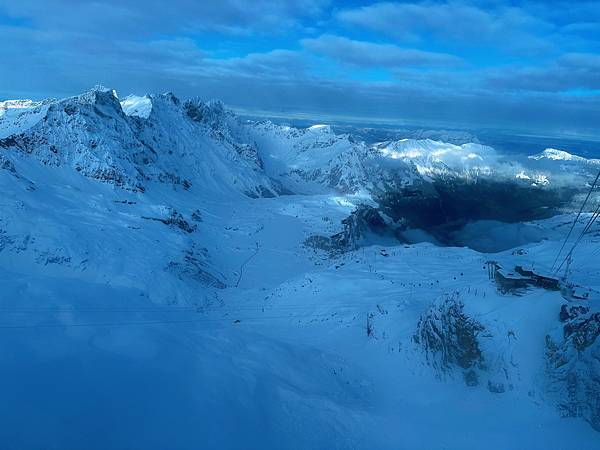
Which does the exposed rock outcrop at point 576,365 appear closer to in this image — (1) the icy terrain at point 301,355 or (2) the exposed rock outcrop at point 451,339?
(1) the icy terrain at point 301,355

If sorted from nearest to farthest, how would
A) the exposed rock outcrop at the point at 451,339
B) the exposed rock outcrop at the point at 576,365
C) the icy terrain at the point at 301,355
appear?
the icy terrain at the point at 301,355, the exposed rock outcrop at the point at 576,365, the exposed rock outcrop at the point at 451,339

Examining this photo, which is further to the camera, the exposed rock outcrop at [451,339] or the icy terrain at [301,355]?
the exposed rock outcrop at [451,339]

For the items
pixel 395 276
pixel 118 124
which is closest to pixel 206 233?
pixel 118 124

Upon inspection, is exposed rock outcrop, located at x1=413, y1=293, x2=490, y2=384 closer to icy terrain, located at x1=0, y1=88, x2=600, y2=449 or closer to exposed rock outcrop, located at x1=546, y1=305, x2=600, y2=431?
icy terrain, located at x1=0, y1=88, x2=600, y2=449

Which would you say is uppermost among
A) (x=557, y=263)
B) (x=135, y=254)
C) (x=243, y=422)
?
(x=557, y=263)

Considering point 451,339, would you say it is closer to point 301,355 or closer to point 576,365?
point 576,365

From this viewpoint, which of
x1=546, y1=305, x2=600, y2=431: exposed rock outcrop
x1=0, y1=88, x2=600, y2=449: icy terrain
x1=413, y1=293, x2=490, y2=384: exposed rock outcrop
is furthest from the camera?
x1=413, y1=293, x2=490, y2=384: exposed rock outcrop

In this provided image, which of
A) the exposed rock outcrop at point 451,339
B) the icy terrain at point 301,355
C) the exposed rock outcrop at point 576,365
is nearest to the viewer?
the icy terrain at point 301,355

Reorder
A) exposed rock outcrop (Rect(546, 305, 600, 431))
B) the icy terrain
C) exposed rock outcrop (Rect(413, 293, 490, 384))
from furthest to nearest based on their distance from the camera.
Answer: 1. exposed rock outcrop (Rect(413, 293, 490, 384))
2. exposed rock outcrop (Rect(546, 305, 600, 431))
3. the icy terrain

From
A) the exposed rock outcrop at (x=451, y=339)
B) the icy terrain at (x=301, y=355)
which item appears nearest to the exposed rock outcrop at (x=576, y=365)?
the icy terrain at (x=301, y=355)

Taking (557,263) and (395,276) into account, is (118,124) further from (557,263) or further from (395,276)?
(557,263)

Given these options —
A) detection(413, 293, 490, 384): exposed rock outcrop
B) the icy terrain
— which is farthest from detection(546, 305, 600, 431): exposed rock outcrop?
detection(413, 293, 490, 384): exposed rock outcrop
